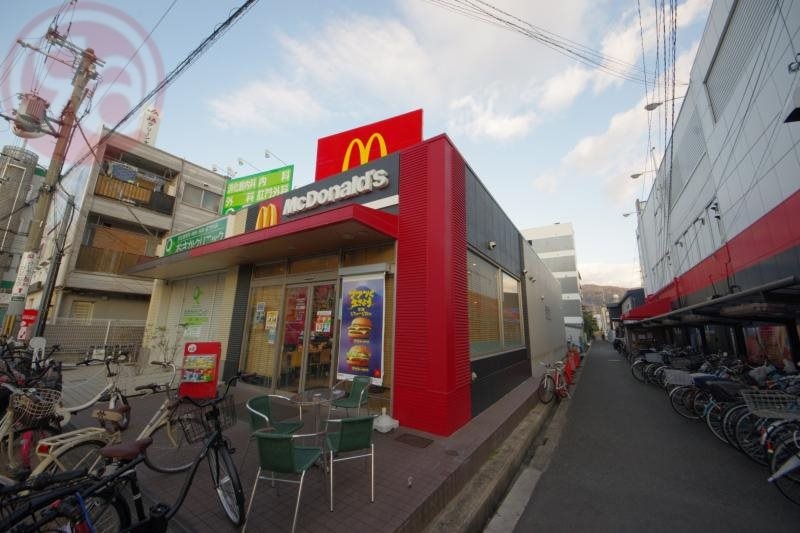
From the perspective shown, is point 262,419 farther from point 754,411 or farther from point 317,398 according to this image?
point 754,411

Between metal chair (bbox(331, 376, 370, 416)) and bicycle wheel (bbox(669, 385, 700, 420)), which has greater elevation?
metal chair (bbox(331, 376, 370, 416))

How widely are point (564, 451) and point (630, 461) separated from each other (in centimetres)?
97

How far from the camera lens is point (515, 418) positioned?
647cm

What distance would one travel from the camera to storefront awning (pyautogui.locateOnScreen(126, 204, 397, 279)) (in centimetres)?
552

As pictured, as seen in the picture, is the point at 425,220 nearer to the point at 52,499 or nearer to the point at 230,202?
the point at 52,499

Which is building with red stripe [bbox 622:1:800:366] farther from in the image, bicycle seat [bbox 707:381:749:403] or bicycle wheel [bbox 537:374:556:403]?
bicycle wheel [bbox 537:374:556:403]

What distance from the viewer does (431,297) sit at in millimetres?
5461

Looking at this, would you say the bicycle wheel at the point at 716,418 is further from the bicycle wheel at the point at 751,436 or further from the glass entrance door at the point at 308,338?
the glass entrance door at the point at 308,338

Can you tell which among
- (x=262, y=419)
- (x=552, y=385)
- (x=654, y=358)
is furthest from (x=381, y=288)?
(x=654, y=358)

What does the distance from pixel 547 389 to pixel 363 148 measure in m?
8.47

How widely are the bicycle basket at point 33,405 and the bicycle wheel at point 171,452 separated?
119 cm

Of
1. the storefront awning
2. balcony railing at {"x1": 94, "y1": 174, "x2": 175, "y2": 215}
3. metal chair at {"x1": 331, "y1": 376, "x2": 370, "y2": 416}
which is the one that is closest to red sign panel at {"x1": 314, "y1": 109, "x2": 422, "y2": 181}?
the storefront awning

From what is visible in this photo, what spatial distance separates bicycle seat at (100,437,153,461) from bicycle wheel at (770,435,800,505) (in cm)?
690

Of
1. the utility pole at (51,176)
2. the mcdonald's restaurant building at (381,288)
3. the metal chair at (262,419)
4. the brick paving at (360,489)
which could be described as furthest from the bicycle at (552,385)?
the utility pole at (51,176)
